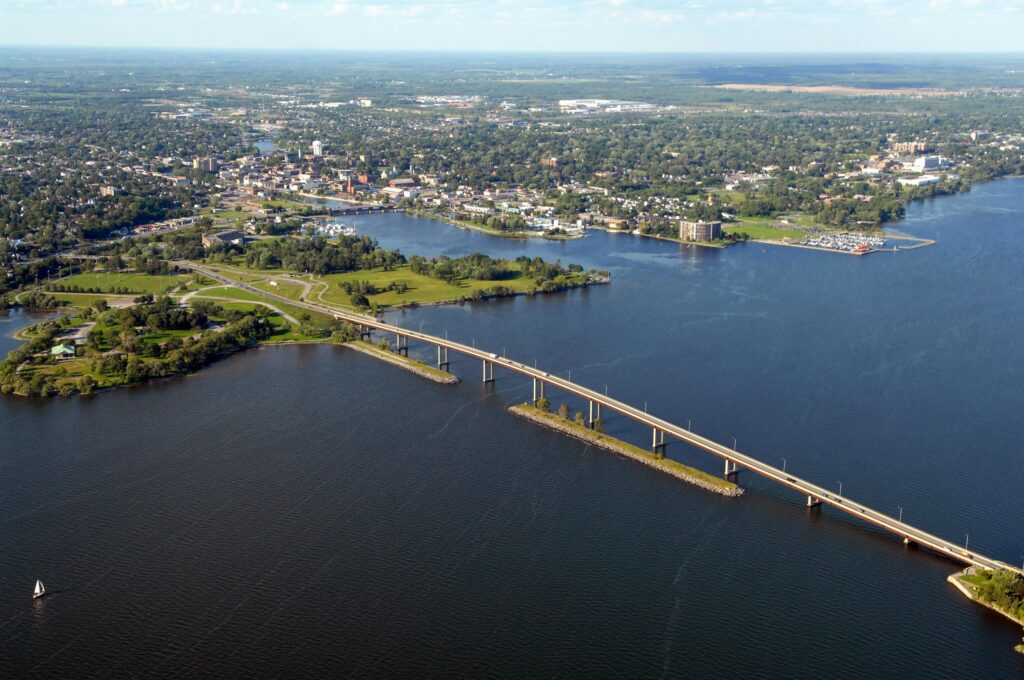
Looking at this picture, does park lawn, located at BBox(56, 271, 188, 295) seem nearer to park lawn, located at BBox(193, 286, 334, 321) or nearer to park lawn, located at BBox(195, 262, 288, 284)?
park lawn, located at BBox(195, 262, 288, 284)

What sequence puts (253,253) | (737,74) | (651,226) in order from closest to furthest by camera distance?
(253,253), (651,226), (737,74)

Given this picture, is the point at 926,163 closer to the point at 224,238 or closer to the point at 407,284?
the point at 407,284

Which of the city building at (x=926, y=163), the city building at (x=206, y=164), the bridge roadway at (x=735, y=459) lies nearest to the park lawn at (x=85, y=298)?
the bridge roadway at (x=735, y=459)

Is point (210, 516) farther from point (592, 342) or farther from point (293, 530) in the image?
point (592, 342)

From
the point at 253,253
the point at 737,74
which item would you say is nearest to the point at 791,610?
the point at 253,253

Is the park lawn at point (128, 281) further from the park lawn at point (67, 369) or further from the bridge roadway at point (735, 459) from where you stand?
the bridge roadway at point (735, 459)

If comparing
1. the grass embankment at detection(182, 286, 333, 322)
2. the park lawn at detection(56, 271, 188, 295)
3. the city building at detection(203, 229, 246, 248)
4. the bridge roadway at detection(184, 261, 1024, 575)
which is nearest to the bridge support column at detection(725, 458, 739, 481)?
the bridge roadway at detection(184, 261, 1024, 575)
